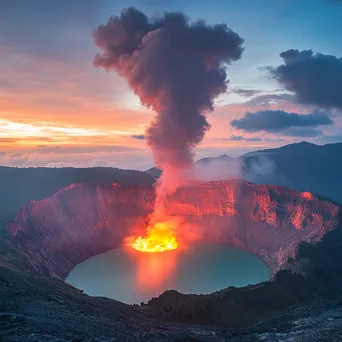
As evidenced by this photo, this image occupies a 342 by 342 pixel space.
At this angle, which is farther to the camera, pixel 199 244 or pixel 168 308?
pixel 199 244

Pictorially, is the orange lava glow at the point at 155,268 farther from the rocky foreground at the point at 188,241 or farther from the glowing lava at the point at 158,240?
the rocky foreground at the point at 188,241

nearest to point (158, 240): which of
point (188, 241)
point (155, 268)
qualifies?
point (188, 241)

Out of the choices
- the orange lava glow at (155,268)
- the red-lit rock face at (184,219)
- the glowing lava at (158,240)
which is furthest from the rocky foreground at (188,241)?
the orange lava glow at (155,268)

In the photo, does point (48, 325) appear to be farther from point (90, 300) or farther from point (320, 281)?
point (320, 281)

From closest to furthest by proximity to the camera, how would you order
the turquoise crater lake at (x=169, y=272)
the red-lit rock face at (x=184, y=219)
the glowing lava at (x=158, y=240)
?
the turquoise crater lake at (x=169, y=272) < the red-lit rock face at (x=184, y=219) < the glowing lava at (x=158, y=240)

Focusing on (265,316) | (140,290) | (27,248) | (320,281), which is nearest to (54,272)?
(27,248)

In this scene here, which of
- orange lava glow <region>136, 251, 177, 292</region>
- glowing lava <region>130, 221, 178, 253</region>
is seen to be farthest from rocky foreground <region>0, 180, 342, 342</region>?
orange lava glow <region>136, 251, 177, 292</region>
